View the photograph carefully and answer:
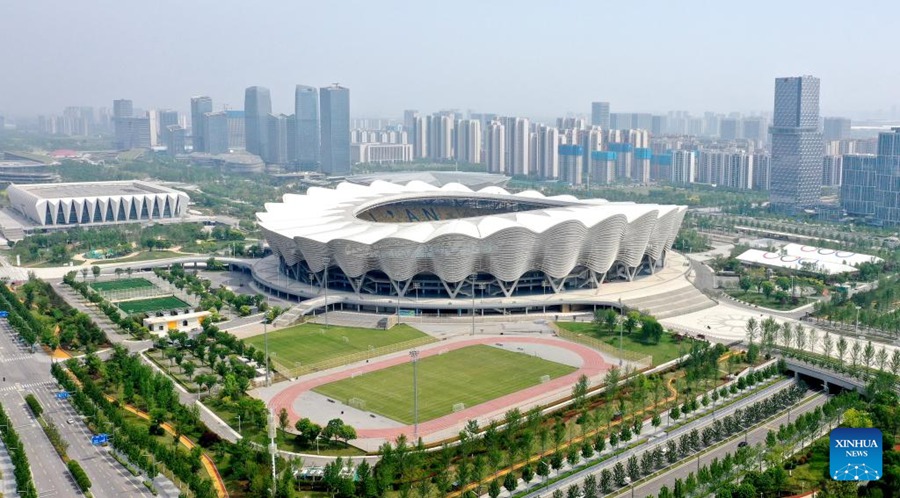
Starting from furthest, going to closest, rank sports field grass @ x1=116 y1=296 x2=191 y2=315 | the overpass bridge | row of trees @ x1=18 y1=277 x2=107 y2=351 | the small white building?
sports field grass @ x1=116 y1=296 x2=191 y2=315
the small white building
row of trees @ x1=18 y1=277 x2=107 y2=351
the overpass bridge

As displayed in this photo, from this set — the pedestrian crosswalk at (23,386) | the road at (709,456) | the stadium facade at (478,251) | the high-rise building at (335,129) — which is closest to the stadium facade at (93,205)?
the stadium facade at (478,251)

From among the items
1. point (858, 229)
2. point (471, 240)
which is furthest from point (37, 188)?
point (858, 229)

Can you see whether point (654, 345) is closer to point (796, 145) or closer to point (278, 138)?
point (796, 145)

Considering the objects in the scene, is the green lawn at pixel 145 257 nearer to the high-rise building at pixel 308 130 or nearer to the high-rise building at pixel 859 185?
the high-rise building at pixel 859 185

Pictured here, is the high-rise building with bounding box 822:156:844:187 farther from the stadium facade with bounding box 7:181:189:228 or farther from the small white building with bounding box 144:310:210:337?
the small white building with bounding box 144:310:210:337

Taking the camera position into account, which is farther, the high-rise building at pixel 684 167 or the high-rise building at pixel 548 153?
the high-rise building at pixel 548 153

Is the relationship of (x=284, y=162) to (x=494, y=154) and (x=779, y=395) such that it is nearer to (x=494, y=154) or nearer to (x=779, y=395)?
(x=494, y=154)

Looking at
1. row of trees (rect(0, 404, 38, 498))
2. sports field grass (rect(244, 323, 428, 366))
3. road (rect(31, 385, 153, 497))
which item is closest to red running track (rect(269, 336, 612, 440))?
sports field grass (rect(244, 323, 428, 366))
